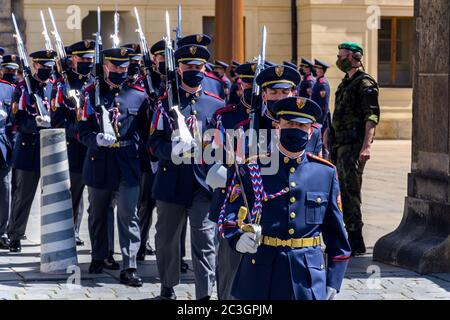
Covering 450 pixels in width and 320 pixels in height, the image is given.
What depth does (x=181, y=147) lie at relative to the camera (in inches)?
344

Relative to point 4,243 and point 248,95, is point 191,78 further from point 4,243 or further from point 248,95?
point 4,243

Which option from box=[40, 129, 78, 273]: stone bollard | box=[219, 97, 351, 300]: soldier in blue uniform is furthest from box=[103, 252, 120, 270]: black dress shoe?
box=[219, 97, 351, 300]: soldier in blue uniform

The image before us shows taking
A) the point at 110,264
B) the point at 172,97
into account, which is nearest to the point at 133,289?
the point at 110,264

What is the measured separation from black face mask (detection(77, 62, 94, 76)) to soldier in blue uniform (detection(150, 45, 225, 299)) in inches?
82.3

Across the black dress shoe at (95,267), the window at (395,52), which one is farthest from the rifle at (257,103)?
the window at (395,52)

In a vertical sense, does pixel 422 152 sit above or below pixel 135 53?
below

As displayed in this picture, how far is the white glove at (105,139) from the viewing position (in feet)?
31.7

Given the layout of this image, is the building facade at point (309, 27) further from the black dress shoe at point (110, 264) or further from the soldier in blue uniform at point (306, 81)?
the black dress shoe at point (110, 264)

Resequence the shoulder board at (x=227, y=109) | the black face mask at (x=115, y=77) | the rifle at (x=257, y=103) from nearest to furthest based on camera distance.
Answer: the rifle at (x=257, y=103), the shoulder board at (x=227, y=109), the black face mask at (x=115, y=77)

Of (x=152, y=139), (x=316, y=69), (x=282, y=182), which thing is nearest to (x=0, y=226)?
(x=152, y=139)

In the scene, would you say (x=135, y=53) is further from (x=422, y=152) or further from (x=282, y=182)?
(x=282, y=182)

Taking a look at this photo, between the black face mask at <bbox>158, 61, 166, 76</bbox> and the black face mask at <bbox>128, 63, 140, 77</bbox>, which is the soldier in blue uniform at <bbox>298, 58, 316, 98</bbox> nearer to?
the black face mask at <bbox>158, 61, 166, 76</bbox>

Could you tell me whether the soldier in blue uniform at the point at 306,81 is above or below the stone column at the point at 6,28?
below

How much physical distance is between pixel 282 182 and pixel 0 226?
5938 mm
